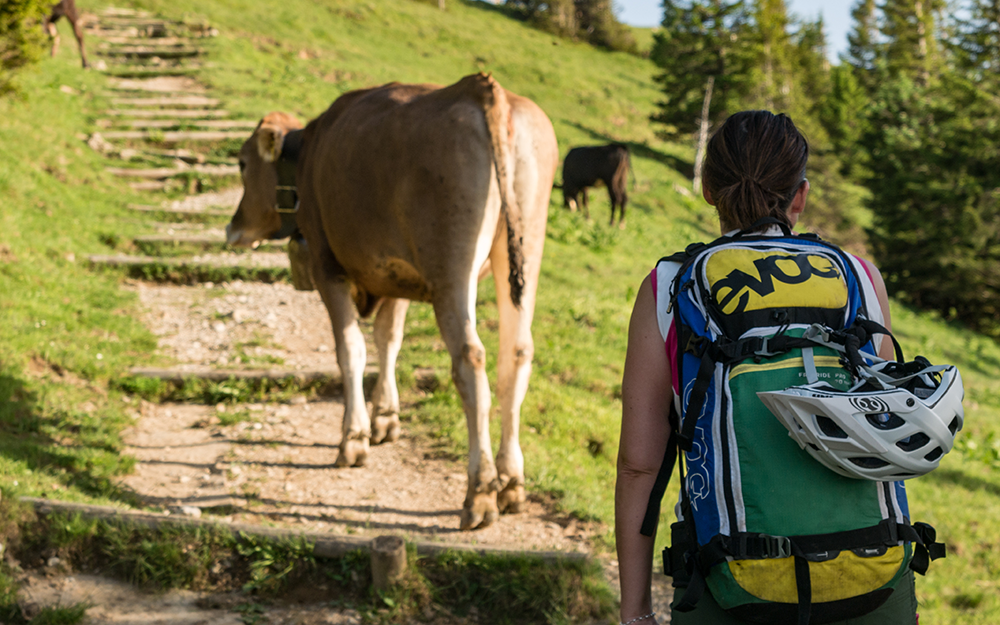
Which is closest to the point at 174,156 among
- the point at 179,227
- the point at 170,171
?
the point at 170,171

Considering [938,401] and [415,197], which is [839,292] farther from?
[415,197]

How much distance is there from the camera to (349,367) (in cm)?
541

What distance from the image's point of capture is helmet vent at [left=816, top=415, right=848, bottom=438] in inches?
61.1

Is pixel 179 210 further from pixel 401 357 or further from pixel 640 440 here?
pixel 640 440

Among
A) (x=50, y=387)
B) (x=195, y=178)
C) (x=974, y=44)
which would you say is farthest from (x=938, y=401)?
(x=974, y=44)

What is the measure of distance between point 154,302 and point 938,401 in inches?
339

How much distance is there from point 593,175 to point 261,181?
46.5ft

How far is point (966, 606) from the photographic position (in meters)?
5.54

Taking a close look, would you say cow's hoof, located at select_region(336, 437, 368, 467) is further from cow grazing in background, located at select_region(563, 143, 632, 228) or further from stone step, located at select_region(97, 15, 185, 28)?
stone step, located at select_region(97, 15, 185, 28)

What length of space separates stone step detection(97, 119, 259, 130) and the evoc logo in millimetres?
15582

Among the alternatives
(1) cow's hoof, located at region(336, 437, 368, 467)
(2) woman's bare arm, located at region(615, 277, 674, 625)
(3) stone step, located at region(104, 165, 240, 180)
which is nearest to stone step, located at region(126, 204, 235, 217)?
(3) stone step, located at region(104, 165, 240, 180)

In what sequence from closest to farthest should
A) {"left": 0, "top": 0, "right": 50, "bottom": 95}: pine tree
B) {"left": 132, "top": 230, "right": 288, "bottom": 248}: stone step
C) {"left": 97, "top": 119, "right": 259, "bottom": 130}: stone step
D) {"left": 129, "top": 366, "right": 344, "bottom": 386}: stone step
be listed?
{"left": 129, "top": 366, "right": 344, "bottom": 386}: stone step, {"left": 0, "top": 0, "right": 50, "bottom": 95}: pine tree, {"left": 132, "top": 230, "right": 288, "bottom": 248}: stone step, {"left": 97, "top": 119, "right": 259, "bottom": 130}: stone step

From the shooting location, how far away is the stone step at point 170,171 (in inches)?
519

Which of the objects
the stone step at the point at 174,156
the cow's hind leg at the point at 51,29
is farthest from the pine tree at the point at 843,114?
the cow's hind leg at the point at 51,29
